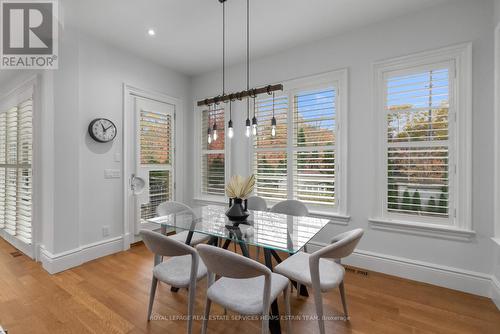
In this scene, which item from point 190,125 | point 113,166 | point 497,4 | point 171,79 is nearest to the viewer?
point 497,4

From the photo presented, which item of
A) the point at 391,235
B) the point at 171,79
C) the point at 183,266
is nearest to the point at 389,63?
the point at 391,235

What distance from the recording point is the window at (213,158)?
158 inches

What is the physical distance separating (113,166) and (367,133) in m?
3.31

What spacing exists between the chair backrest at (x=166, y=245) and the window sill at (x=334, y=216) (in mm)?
1954

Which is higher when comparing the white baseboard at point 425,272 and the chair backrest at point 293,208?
the chair backrest at point 293,208

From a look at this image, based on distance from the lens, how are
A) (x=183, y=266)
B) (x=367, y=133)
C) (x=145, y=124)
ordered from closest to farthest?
1. (x=183, y=266)
2. (x=367, y=133)
3. (x=145, y=124)

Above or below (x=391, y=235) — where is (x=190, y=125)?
above

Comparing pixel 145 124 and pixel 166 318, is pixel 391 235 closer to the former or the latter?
pixel 166 318

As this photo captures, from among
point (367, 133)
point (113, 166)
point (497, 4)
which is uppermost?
point (497, 4)

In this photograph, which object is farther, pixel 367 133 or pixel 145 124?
pixel 145 124

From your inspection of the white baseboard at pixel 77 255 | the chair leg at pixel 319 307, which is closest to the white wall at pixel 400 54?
the chair leg at pixel 319 307

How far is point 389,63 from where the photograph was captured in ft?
8.58

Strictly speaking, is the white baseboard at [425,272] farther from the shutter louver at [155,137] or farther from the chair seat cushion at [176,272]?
the shutter louver at [155,137]

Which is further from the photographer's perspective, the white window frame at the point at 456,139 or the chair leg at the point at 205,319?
the white window frame at the point at 456,139
